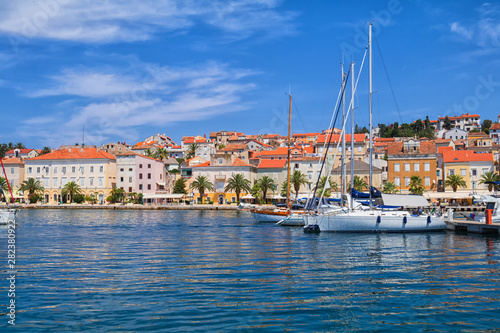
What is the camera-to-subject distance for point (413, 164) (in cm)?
8212

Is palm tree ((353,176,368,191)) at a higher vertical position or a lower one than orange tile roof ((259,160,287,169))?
lower

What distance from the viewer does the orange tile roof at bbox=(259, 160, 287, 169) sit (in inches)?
3565

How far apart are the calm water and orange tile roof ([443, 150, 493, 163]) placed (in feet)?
190

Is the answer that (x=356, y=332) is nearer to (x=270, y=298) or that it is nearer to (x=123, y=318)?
(x=270, y=298)

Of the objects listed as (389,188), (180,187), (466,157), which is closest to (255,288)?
(389,188)

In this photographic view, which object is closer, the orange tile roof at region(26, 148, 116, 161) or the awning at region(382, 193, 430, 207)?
the awning at region(382, 193, 430, 207)

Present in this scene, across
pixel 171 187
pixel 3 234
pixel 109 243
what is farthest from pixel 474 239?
pixel 171 187

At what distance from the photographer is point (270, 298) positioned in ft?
46.3

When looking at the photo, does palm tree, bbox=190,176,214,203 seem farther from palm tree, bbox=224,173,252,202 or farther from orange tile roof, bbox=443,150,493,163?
orange tile roof, bbox=443,150,493,163

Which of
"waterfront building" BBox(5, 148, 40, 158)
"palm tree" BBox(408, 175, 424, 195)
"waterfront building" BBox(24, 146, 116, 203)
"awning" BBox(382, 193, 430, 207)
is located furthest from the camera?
"waterfront building" BBox(5, 148, 40, 158)

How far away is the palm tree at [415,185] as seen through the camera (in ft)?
254

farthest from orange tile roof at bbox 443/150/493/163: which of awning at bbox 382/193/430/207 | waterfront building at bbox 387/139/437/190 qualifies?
awning at bbox 382/193/430/207

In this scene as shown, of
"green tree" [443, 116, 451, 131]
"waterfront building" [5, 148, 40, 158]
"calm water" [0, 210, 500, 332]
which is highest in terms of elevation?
"green tree" [443, 116, 451, 131]

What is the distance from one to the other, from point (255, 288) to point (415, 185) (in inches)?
2710
